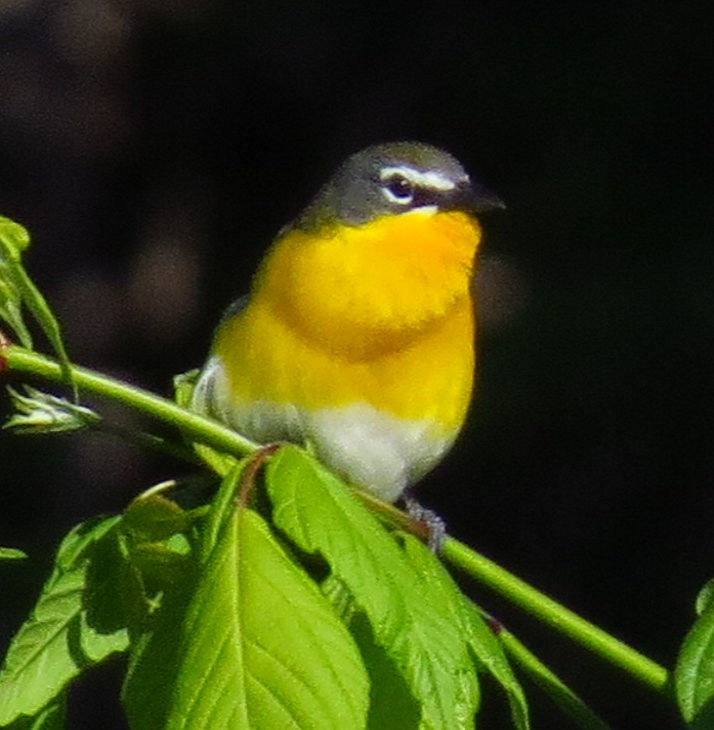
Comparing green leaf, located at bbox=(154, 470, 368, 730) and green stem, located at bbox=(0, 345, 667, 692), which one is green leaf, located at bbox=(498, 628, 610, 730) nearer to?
green stem, located at bbox=(0, 345, 667, 692)

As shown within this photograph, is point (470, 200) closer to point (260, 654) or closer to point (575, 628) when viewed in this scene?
point (575, 628)

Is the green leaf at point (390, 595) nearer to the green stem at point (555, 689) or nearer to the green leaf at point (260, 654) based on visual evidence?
the green leaf at point (260, 654)

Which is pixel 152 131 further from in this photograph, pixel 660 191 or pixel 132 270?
pixel 660 191

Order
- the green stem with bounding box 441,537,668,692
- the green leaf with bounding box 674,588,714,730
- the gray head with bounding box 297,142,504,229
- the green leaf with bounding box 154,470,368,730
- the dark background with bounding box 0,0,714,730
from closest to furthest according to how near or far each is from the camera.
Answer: the green leaf with bounding box 154,470,368,730, the green leaf with bounding box 674,588,714,730, the green stem with bounding box 441,537,668,692, the gray head with bounding box 297,142,504,229, the dark background with bounding box 0,0,714,730

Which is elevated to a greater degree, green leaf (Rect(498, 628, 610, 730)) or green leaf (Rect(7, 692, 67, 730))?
green leaf (Rect(498, 628, 610, 730))

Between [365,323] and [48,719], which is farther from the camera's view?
[365,323]

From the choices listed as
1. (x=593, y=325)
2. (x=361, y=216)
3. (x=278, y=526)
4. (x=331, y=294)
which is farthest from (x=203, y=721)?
(x=593, y=325)

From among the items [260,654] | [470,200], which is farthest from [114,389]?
[470,200]

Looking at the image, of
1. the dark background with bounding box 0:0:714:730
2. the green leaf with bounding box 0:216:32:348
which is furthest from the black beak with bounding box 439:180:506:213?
the dark background with bounding box 0:0:714:730
